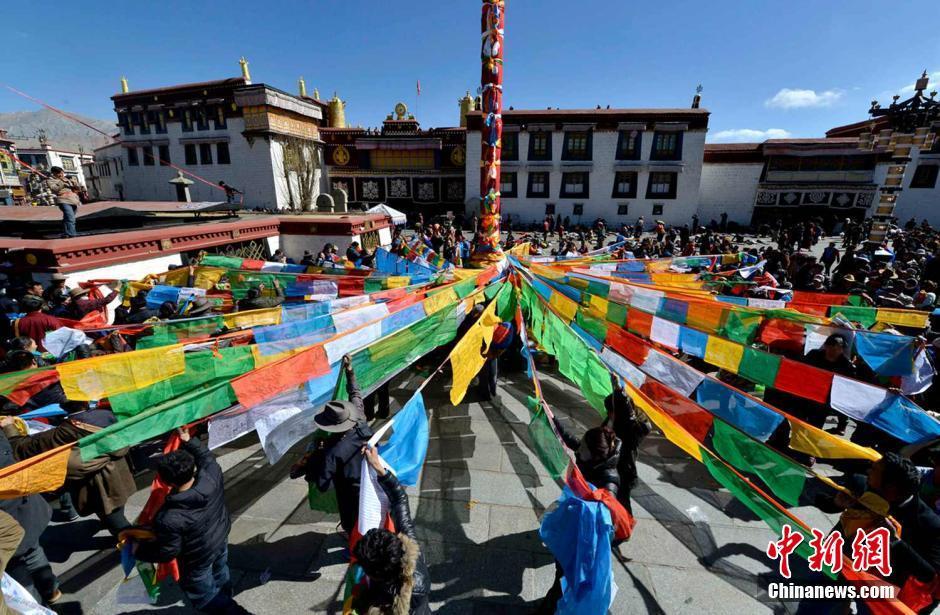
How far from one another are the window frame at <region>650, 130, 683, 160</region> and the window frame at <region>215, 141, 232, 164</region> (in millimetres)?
33420

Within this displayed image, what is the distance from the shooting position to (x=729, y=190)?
107 ft

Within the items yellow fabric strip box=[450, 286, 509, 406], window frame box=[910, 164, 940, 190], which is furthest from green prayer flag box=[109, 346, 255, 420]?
window frame box=[910, 164, 940, 190]

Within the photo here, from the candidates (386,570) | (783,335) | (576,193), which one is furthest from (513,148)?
(386,570)

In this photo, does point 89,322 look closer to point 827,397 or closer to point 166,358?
point 166,358

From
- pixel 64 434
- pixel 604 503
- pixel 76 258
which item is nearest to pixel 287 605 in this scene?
pixel 64 434

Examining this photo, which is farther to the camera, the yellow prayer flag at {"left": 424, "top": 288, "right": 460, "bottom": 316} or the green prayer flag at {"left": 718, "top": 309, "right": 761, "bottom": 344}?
the yellow prayer flag at {"left": 424, "top": 288, "right": 460, "bottom": 316}

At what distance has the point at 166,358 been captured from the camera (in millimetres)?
4199

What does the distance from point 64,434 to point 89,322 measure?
4.44 m

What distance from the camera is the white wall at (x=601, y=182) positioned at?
1212 inches

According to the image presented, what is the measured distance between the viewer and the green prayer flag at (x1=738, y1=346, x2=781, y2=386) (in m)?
4.67

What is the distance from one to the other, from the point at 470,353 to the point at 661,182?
105ft

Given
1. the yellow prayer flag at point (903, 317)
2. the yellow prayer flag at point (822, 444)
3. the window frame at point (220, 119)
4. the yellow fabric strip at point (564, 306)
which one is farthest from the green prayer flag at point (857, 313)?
the window frame at point (220, 119)

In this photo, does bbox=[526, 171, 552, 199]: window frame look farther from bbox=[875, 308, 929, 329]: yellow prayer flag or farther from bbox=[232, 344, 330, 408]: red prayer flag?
bbox=[232, 344, 330, 408]: red prayer flag

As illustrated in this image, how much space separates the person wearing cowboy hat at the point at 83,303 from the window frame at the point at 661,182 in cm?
3314
